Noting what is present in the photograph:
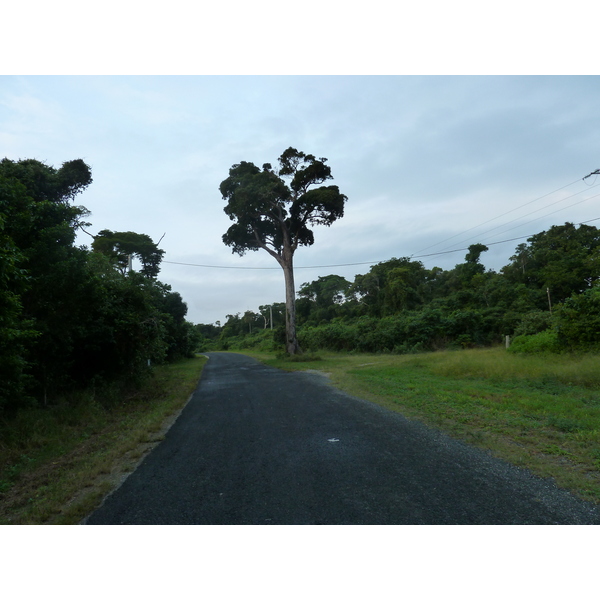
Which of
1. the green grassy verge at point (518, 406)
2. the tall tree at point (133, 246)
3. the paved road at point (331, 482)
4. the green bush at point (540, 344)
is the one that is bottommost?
the green grassy verge at point (518, 406)

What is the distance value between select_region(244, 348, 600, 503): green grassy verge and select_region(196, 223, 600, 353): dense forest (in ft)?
7.27

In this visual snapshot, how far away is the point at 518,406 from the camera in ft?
23.2

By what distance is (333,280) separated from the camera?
6372cm

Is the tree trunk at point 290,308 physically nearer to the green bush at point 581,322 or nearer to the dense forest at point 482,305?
the dense forest at point 482,305

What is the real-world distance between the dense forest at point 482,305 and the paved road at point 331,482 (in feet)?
34.7

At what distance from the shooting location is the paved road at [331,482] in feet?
10.5

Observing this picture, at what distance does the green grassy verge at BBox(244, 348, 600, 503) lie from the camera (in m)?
4.36

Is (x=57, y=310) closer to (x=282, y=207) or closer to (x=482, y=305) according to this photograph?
(x=282, y=207)

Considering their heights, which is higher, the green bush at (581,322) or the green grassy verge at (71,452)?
the green bush at (581,322)

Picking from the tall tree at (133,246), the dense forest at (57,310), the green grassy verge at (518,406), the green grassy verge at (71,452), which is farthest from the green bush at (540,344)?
the tall tree at (133,246)

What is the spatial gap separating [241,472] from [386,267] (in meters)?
46.8

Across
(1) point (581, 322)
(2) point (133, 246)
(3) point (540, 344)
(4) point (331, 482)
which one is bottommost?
(4) point (331, 482)

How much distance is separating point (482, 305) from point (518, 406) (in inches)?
1035

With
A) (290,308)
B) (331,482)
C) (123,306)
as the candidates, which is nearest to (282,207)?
(290,308)
